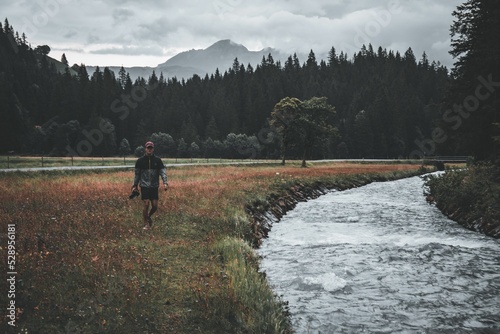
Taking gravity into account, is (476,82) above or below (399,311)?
above

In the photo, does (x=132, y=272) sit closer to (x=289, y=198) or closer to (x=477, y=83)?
(x=289, y=198)

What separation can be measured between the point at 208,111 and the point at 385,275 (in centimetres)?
12292

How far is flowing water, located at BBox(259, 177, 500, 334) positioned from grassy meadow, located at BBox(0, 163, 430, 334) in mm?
1009

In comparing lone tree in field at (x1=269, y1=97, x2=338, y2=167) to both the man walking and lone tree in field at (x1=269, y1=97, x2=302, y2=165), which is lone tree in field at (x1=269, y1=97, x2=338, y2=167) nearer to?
lone tree in field at (x1=269, y1=97, x2=302, y2=165)

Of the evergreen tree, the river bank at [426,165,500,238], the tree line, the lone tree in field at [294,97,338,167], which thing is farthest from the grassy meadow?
the tree line

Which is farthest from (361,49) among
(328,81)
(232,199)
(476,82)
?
(232,199)

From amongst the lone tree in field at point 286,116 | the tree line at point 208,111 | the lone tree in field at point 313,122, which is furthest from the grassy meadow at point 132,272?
the tree line at point 208,111

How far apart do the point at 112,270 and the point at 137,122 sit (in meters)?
127

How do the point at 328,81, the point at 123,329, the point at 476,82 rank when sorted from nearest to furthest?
the point at 123,329
the point at 476,82
the point at 328,81

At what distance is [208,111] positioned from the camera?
129125 mm

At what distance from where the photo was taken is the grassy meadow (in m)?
6.18

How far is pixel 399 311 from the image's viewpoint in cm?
771

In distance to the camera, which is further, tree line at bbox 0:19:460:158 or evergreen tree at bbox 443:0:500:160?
tree line at bbox 0:19:460:158

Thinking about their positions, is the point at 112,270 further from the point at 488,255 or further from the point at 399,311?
the point at 488,255
